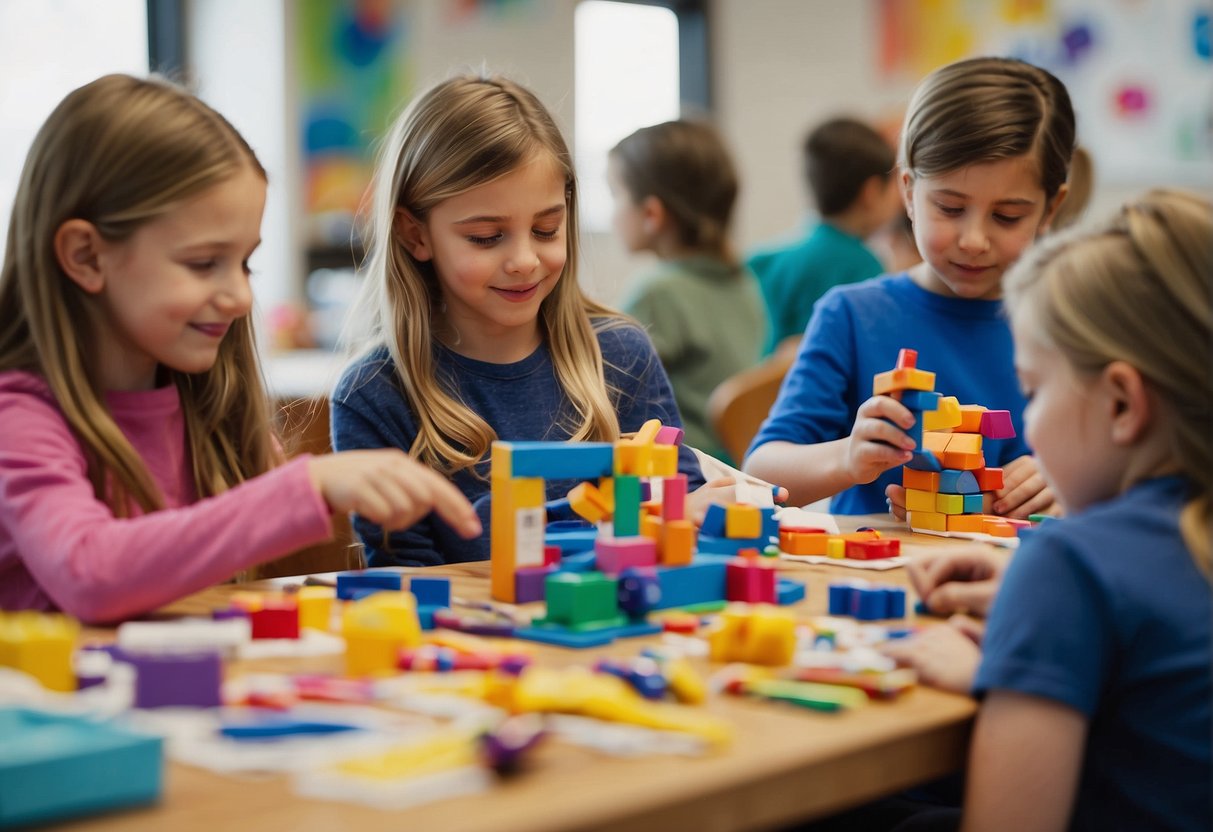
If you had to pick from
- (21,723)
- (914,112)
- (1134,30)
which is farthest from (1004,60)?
(1134,30)

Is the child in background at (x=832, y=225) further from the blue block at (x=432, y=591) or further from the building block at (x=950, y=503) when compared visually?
the blue block at (x=432, y=591)

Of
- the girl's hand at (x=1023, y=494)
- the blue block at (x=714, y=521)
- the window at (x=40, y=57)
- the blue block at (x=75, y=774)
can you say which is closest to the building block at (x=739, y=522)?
the blue block at (x=714, y=521)

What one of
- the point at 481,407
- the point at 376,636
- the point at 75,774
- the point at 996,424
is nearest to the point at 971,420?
the point at 996,424

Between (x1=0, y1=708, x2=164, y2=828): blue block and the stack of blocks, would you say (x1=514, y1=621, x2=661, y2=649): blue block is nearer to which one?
(x1=0, y1=708, x2=164, y2=828): blue block

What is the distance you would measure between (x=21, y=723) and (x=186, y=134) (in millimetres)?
683

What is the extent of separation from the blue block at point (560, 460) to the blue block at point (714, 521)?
0.42 ft

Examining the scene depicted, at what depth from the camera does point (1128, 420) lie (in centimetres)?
93

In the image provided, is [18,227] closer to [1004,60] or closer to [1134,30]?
[1004,60]

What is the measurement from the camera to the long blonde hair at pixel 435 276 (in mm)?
1576

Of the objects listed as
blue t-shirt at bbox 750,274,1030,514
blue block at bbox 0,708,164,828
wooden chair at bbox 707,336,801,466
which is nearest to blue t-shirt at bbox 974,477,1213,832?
blue block at bbox 0,708,164,828

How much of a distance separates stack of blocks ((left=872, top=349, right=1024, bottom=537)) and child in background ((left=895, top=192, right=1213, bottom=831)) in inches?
16.9

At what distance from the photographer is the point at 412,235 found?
1.67 metres

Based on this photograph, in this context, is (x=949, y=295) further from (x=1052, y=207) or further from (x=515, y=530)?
(x=515, y=530)

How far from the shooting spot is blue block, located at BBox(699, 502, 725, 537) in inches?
48.3
